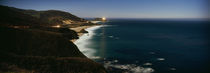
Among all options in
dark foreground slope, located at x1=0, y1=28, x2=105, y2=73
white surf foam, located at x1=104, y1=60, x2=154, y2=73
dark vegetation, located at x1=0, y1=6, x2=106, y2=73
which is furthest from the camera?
white surf foam, located at x1=104, y1=60, x2=154, y2=73

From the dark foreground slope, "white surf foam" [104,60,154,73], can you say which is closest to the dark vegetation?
the dark foreground slope

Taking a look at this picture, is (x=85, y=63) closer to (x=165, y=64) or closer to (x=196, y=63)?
(x=165, y=64)

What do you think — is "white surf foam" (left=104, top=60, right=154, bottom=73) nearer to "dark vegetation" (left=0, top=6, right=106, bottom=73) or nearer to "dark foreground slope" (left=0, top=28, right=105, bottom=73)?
"dark foreground slope" (left=0, top=28, right=105, bottom=73)

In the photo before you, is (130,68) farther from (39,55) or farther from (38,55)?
(38,55)

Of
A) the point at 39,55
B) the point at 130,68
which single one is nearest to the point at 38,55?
the point at 39,55

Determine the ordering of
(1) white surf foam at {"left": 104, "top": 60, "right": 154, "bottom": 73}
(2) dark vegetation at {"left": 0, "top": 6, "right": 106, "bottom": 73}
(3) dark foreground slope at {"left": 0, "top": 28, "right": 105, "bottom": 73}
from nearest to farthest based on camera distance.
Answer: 1. (2) dark vegetation at {"left": 0, "top": 6, "right": 106, "bottom": 73}
2. (3) dark foreground slope at {"left": 0, "top": 28, "right": 105, "bottom": 73}
3. (1) white surf foam at {"left": 104, "top": 60, "right": 154, "bottom": 73}

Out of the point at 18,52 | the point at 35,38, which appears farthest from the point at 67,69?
the point at 35,38

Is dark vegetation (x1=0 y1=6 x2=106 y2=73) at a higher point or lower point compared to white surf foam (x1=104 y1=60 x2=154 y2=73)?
higher

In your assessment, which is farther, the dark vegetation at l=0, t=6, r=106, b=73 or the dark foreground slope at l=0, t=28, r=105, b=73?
the dark foreground slope at l=0, t=28, r=105, b=73
